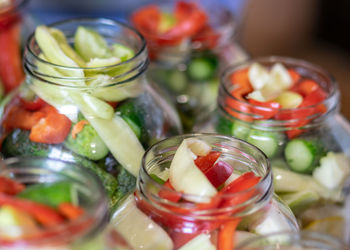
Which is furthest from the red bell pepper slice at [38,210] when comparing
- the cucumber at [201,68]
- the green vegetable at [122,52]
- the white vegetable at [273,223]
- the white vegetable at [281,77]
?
the cucumber at [201,68]

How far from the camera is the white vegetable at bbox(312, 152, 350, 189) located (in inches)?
31.1

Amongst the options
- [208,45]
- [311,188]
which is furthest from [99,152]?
[208,45]

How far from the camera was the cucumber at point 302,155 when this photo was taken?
2.57ft

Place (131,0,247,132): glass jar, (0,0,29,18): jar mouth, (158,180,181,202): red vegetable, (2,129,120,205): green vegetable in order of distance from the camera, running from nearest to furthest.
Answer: (158,180,181,202): red vegetable < (2,129,120,205): green vegetable < (0,0,29,18): jar mouth < (131,0,247,132): glass jar

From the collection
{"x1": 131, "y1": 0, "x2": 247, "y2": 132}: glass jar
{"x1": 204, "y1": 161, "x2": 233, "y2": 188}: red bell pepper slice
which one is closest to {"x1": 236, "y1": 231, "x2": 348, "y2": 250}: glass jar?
{"x1": 204, "y1": 161, "x2": 233, "y2": 188}: red bell pepper slice

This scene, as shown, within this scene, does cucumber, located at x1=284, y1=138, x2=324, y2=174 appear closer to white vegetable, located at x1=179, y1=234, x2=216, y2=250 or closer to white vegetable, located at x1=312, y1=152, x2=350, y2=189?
white vegetable, located at x1=312, y1=152, x2=350, y2=189

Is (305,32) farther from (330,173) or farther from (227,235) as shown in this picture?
(227,235)

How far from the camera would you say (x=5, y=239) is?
1.53 ft

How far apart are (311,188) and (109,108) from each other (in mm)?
320

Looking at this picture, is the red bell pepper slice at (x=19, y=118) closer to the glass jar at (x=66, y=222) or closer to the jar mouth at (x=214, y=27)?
the glass jar at (x=66, y=222)

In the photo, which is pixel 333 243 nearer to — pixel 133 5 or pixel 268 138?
pixel 268 138

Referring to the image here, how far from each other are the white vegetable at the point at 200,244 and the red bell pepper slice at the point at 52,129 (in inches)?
9.6

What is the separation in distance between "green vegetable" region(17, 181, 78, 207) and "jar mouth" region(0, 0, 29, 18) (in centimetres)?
53

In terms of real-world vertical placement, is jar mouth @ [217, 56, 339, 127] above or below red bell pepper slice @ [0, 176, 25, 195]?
below
